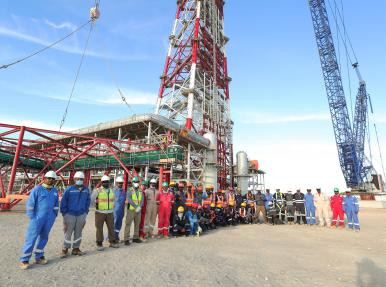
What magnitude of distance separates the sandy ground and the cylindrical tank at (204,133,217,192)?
79.6 feet

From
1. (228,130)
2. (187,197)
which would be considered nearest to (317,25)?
(228,130)

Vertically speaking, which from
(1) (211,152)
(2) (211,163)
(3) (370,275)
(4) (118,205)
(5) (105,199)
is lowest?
→ (3) (370,275)

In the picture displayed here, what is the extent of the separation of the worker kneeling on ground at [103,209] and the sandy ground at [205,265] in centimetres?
34

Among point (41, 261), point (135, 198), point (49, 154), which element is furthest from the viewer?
point (49, 154)

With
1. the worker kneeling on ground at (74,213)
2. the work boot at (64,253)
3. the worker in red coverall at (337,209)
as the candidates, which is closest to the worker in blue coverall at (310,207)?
the worker in red coverall at (337,209)

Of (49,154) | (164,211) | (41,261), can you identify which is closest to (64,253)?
(41,261)

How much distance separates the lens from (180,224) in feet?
30.6

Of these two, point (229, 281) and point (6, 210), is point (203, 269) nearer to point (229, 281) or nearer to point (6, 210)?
point (229, 281)

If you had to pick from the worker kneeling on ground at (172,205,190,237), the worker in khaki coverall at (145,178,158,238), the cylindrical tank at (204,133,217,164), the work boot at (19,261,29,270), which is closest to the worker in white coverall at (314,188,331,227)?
the worker kneeling on ground at (172,205,190,237)

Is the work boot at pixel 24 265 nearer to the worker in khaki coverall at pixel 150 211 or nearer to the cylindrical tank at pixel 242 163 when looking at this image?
the worker in khaki coverall at pixel 150 211

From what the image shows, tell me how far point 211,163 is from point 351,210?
22.1 meters

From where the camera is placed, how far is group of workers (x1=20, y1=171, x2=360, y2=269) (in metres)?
5.50

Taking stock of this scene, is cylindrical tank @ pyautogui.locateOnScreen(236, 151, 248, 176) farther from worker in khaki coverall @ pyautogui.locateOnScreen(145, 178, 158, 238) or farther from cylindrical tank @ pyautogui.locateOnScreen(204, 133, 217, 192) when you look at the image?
worker in khaki coverall @ pyautogui.locateOnScreen(145, 178, 158, 238)

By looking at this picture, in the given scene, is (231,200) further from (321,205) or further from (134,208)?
(134,208)
